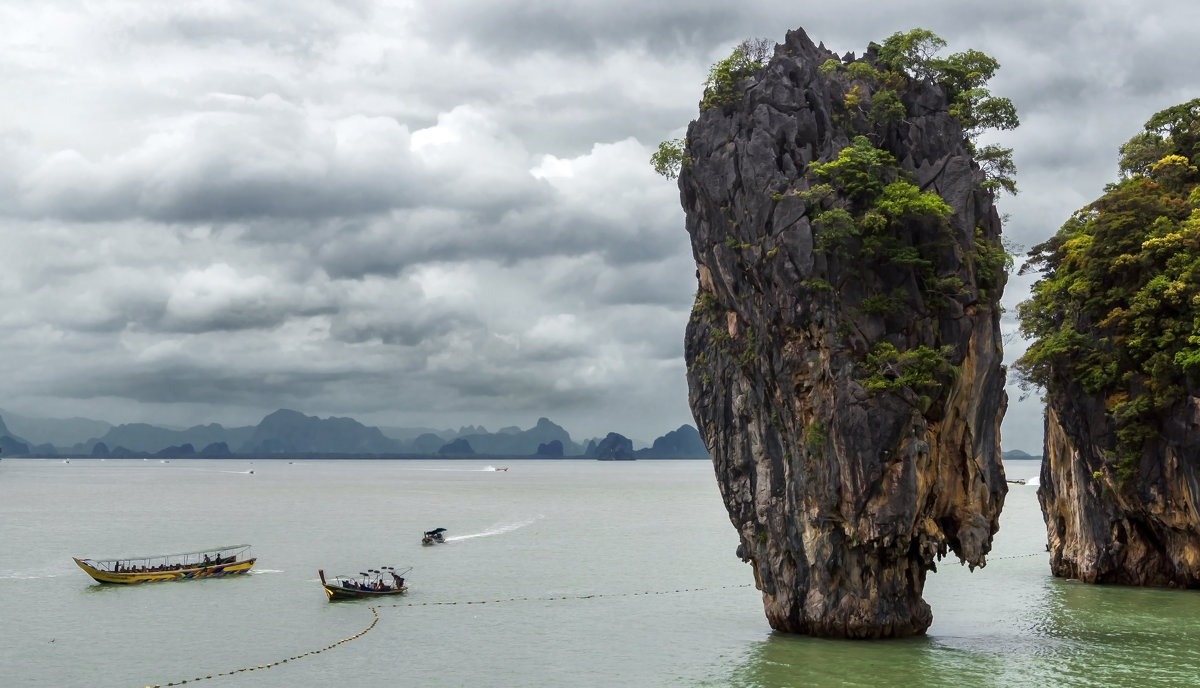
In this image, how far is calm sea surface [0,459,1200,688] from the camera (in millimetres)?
35094

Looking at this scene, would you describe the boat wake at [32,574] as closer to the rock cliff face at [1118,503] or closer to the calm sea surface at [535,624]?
the calm sea surface at [535,624]

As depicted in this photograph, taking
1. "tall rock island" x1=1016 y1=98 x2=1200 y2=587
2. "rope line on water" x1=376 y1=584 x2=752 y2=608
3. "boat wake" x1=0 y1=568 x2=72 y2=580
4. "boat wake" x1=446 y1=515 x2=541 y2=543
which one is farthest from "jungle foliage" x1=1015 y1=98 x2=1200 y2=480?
"boat wake" x1=0 y1=568 x2=72 y2=580

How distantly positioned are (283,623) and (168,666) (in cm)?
896

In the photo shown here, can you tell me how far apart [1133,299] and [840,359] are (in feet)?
62.2

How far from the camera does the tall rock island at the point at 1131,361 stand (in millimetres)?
44125

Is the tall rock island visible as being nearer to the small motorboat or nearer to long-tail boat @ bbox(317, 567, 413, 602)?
long-tail boat @ bbox(317, 567, 413, 602)

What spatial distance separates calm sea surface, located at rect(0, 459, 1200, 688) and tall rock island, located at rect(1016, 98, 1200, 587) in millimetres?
2903

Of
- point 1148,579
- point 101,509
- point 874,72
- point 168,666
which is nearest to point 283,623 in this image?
point 168,666

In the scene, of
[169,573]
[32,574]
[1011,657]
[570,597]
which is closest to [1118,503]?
[1011,657]

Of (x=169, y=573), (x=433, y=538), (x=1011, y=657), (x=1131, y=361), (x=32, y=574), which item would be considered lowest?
(x=32, y=574)

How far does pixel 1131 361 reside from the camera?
46375 mm

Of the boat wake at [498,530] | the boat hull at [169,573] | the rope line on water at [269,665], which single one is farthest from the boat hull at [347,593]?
the boat wake at [498,530]

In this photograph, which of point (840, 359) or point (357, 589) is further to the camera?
point (357, 589)

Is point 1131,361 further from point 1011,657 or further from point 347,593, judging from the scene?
point 347,593
